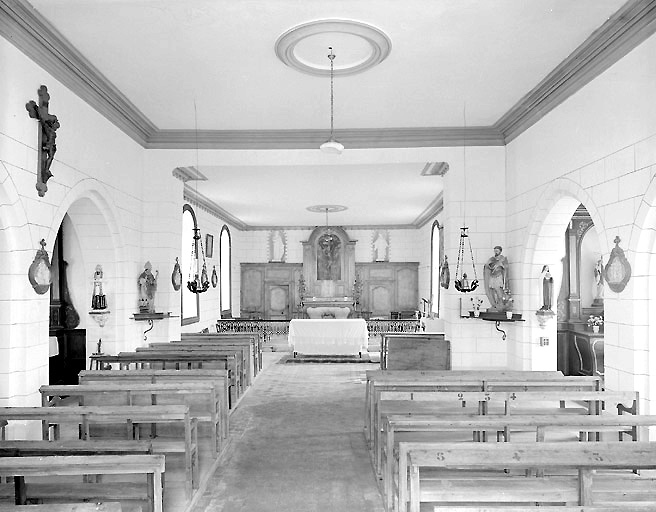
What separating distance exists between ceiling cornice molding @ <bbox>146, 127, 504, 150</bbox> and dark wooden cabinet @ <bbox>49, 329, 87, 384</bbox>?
10.6ft

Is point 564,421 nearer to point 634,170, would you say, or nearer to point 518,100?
point 634,170

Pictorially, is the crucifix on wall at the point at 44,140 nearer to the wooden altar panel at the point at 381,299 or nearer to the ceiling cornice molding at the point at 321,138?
the ceiling cornice molding at the point at 321,138

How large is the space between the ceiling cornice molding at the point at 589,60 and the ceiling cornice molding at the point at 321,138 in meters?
0.73

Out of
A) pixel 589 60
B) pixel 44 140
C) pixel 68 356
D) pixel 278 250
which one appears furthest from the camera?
pixel 278 250

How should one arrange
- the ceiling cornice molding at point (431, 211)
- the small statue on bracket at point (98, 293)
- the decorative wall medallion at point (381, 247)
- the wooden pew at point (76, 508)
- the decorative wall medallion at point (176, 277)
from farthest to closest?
the decorative wall medallion at point (381, 247)
the ceiling cornice molding at point (431, 211)
the decorative wall medallion at point (176, 277)
the small statue on bracket at point (98, 293)
the wooden pew at point (76, 508)

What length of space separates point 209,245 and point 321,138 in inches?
284

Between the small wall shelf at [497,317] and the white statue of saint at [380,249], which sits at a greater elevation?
the white statue of saint at [380,249]

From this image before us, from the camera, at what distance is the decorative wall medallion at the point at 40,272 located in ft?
17.6

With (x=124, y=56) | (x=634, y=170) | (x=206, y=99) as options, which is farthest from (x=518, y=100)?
(x=124, y=56)

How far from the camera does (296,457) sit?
5.34 m

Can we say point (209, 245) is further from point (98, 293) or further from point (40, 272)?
point (40, 272)

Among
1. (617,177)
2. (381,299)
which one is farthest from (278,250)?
(617,177)

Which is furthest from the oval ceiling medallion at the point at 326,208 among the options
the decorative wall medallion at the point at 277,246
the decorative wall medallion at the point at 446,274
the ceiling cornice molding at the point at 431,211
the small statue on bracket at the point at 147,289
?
the small statue on bracket at the point at 147,289

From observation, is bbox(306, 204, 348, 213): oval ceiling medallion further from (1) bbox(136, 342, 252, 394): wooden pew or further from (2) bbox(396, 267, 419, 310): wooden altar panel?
(1) bbox(136, 342, 252, 394): wooden pew
